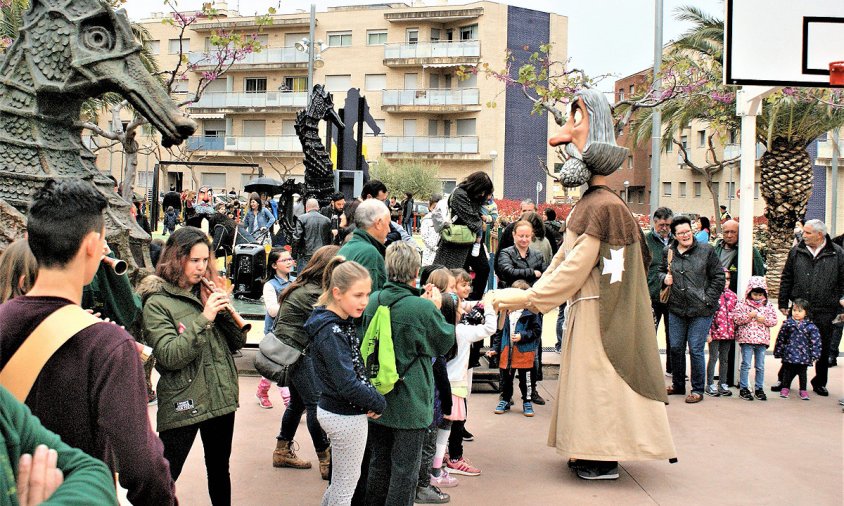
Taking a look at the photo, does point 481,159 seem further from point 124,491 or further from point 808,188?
point 124,491

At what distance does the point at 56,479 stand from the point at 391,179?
151 feet

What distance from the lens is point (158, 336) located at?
4.08 m

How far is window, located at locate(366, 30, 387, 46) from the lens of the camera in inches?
2024

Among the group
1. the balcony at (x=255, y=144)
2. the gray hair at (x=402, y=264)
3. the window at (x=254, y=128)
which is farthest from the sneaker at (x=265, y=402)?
the window at (x=254, y=128)

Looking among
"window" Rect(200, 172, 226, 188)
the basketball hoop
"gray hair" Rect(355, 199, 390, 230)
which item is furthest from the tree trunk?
"window" Rect(200, 172, 226, 188)

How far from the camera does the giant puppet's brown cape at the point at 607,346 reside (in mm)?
5836

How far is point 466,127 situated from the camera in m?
50.8

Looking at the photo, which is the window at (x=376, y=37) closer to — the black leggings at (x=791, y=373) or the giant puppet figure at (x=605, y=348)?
the black leggings at (x=791, y=373)

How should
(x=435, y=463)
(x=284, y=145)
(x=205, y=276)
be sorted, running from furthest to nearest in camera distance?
(x=284, y=145) → (x=435, y=463) → (x=205, y=276)

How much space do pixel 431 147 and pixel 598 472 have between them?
45292mm

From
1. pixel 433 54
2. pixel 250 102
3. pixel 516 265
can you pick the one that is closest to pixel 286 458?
pixel 516 265

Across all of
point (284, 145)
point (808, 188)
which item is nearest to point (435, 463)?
point (808, 188)

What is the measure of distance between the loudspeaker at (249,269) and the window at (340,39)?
140 feet

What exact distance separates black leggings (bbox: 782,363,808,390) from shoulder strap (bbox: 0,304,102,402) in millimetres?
8118
